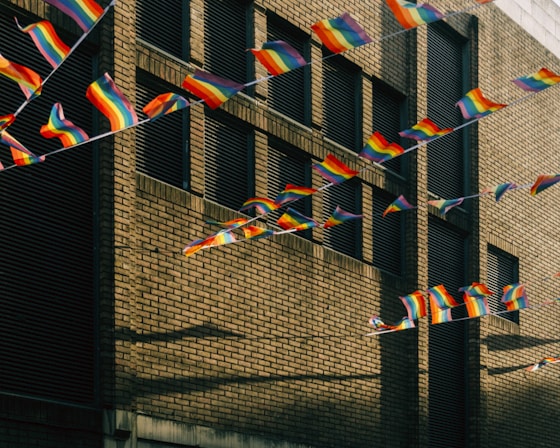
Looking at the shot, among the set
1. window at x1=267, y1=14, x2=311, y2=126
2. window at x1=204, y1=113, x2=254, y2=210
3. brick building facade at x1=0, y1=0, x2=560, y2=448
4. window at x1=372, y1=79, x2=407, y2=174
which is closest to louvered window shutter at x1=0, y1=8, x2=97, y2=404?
brick building facade at x1=0, y1=0, x2=560, y2=448

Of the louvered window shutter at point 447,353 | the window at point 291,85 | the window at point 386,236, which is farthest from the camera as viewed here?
the louvered window shutter at point 447,353

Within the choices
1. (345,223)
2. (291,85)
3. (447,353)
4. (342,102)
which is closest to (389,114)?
(342,102)

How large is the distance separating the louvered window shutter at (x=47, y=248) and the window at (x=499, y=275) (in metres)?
11.1

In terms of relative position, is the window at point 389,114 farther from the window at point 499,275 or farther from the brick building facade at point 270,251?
the window at point 499,275

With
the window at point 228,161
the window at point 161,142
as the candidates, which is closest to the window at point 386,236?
the window at point 228,161

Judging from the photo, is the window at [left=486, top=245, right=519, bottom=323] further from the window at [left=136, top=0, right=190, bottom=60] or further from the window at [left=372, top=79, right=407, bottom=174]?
the window at [left=136, top=0, right=190, bottom=60]

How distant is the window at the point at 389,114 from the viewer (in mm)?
22328

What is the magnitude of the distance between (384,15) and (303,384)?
23.4ft

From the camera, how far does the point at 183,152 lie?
17.7 metres

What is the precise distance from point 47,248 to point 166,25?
4121 millimetres

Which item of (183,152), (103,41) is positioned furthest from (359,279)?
(103,41)

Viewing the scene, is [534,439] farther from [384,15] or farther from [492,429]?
[384,15]

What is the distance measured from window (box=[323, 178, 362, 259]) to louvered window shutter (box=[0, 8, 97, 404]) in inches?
212

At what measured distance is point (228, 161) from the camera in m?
18.6
